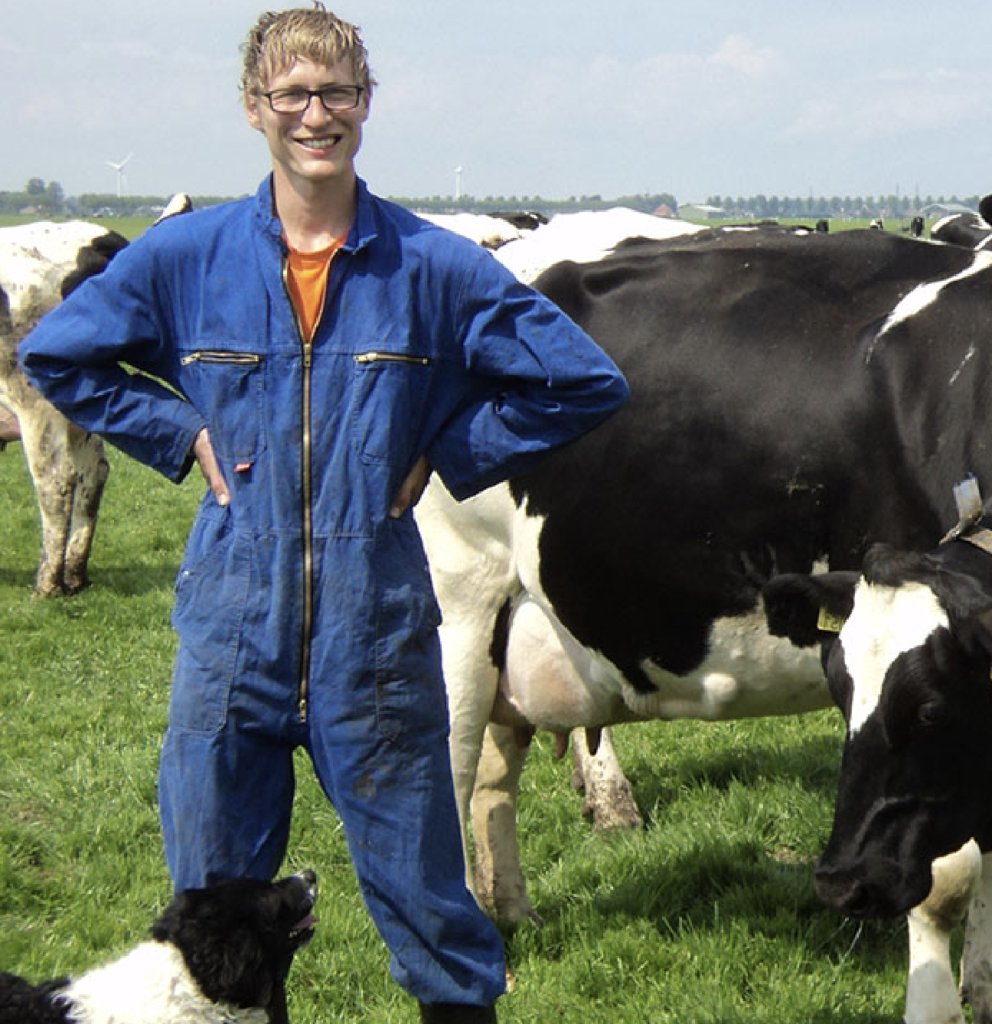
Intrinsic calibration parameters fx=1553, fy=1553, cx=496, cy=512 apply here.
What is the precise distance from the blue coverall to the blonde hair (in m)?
0.27

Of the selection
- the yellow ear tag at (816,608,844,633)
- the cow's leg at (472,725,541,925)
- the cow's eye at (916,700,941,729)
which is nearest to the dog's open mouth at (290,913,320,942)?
the cow's eye at (916,700,941,729)

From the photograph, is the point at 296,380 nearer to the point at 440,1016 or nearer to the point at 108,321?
the point at 108,321

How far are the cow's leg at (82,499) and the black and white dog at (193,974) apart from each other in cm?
740

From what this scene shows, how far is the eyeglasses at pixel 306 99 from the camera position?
3.34 m

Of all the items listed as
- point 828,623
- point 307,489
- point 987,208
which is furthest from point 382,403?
point 987,208

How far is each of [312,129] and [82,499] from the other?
7.83 meters

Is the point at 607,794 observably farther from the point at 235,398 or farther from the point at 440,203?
the point at 440,203

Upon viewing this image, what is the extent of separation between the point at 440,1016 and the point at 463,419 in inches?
55.9

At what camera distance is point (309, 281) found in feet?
11.2

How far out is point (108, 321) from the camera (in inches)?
135

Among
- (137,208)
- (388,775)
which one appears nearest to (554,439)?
(388,775)

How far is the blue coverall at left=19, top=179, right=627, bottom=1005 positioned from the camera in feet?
11.0

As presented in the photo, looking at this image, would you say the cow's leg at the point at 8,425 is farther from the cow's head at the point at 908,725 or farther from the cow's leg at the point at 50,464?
the cow's head at the point at 908,725

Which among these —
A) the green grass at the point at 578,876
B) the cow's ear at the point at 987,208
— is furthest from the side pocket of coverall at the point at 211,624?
the cow's ear at the point at 987,208
